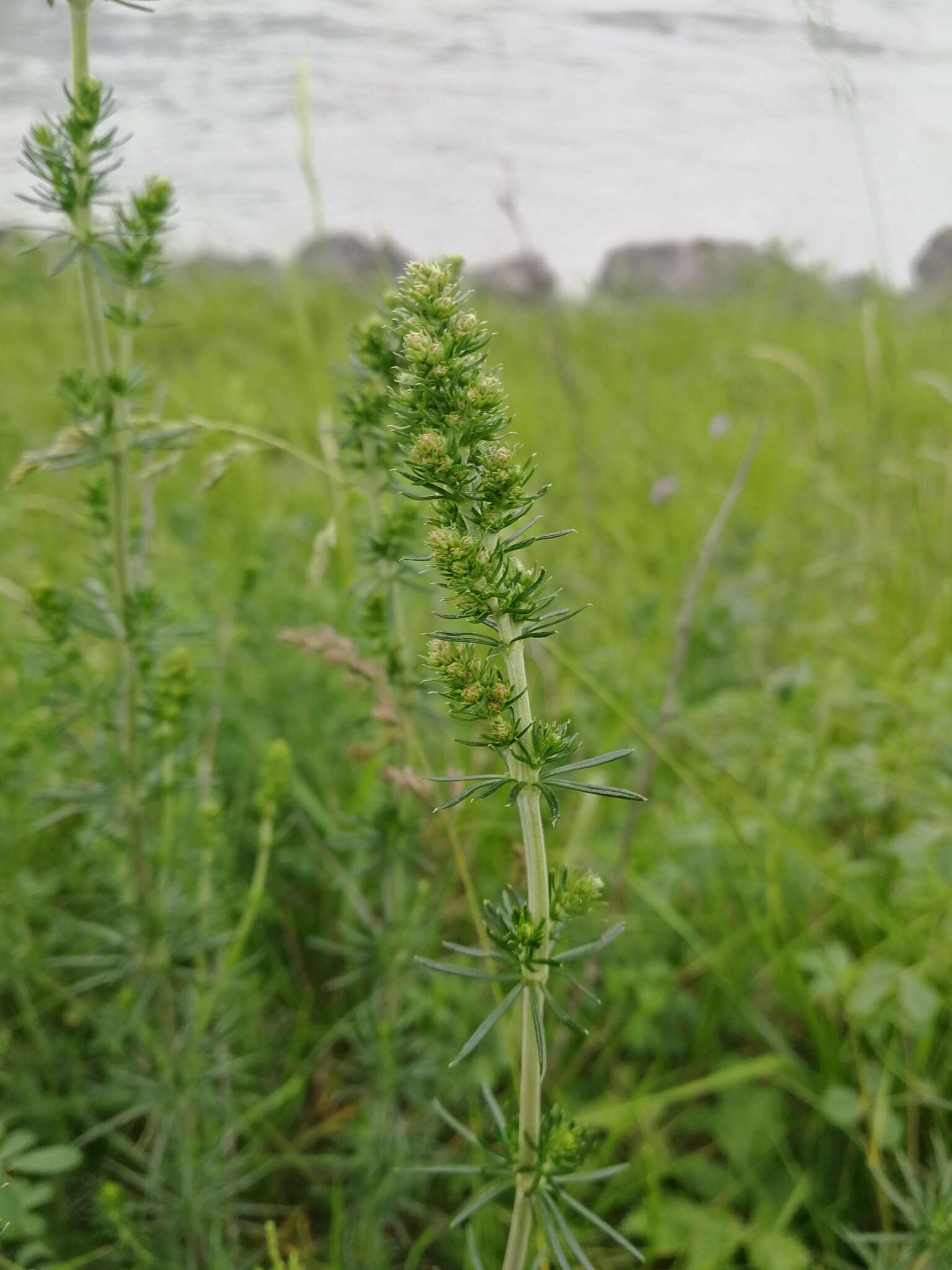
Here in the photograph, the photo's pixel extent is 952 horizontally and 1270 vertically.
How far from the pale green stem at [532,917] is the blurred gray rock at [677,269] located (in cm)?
551

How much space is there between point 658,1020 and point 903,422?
3563mm

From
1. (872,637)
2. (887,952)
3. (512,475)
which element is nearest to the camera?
(512,475)

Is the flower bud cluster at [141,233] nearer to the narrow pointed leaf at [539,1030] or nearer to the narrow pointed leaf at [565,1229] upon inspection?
the narrow pointed leaf at [539,1030]

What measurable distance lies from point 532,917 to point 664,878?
1338 millimetres

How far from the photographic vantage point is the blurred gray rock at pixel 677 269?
24.0 feet

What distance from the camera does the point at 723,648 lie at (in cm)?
269

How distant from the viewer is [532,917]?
84 centimetres

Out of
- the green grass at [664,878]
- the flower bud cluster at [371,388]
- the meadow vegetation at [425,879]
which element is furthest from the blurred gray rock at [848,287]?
the flower bud cluster at [371,388]

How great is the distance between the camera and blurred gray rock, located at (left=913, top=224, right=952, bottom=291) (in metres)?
6.62

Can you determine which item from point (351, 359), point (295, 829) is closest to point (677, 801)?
point (295, 829)

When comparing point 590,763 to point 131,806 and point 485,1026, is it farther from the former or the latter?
point 131,806

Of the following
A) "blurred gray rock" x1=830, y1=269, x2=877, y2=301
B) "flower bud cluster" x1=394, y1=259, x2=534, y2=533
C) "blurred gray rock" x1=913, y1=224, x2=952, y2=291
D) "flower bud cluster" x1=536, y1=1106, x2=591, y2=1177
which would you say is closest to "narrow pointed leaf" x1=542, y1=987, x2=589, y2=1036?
"flower bud cluster" x1=536, y1=1106, x2=591, y2=1177

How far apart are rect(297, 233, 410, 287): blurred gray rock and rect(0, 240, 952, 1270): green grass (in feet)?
13.9

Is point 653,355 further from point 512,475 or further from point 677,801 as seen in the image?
point 512,475
